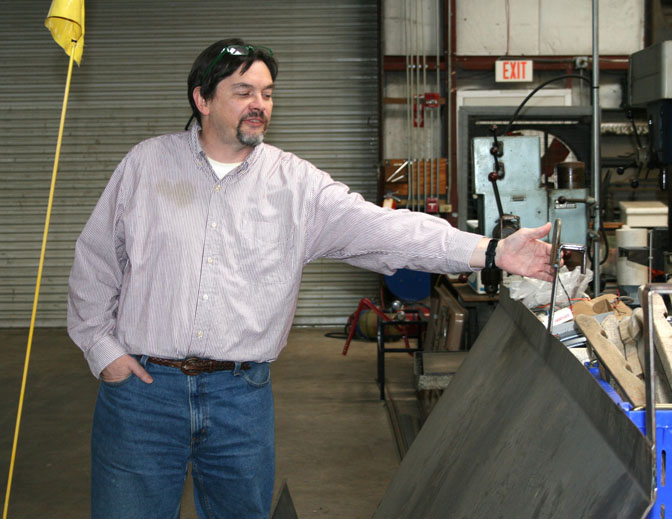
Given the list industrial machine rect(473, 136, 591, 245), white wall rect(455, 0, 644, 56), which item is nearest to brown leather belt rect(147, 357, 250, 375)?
industrial machine rect(473, 136, 591, 245)

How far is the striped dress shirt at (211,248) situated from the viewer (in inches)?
64.4

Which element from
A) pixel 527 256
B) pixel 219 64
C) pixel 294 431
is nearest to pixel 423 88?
pixel 294 431

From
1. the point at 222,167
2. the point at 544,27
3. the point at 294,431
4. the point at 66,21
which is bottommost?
the point at 294,431

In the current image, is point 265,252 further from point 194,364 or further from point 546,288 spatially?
point 546,288

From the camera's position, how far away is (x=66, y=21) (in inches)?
75.0

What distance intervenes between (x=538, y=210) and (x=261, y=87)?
221cm

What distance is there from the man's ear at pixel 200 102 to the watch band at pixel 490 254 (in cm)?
72

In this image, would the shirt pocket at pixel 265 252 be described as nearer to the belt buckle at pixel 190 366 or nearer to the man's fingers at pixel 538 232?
the belt buckle at pixel 190 366

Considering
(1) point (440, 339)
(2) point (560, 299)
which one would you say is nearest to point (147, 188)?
(2) point (560, 299)

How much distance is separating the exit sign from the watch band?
5.07 m

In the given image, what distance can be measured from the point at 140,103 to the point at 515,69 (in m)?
3.31

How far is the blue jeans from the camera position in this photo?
1646 millimetres

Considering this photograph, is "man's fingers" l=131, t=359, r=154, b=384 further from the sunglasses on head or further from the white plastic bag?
the white plastic bag

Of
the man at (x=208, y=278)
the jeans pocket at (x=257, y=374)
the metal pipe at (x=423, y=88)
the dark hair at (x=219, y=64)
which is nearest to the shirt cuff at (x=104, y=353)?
the man at (x=208, y=278)
